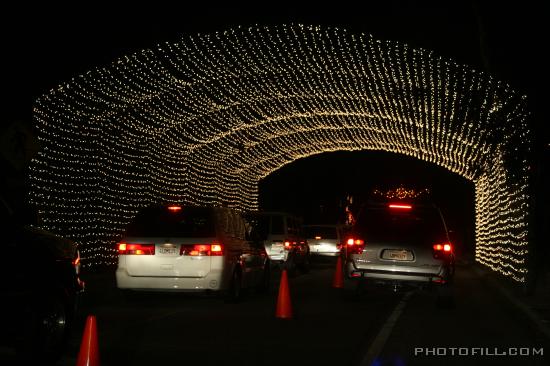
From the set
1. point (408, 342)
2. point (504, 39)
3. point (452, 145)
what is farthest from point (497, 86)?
point (452, 145)

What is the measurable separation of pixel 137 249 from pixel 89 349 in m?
8.23

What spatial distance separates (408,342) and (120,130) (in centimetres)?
1566

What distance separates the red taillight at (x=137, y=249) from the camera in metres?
16.7

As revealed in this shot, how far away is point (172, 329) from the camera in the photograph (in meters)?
13.3

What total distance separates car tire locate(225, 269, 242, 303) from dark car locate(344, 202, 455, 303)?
2.11m

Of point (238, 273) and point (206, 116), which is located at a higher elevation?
point (206, 116)

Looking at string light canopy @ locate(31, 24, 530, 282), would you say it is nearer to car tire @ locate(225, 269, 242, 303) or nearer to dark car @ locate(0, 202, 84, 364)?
car tire @ locate(225, 269, 242, 303)

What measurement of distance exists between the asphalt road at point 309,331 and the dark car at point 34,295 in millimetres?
342

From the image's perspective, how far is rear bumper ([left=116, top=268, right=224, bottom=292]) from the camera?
54.3 feet

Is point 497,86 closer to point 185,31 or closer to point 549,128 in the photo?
point 549,128

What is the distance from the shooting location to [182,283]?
16.6 m

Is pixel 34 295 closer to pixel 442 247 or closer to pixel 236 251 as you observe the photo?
pixel 236 251

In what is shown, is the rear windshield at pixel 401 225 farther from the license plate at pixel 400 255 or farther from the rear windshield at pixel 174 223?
the rear windshield at pixel 174 223

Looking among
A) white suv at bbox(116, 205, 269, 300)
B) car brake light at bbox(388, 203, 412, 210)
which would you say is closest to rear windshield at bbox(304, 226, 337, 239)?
car brake light at bbox(388, 203, 412, 210)
